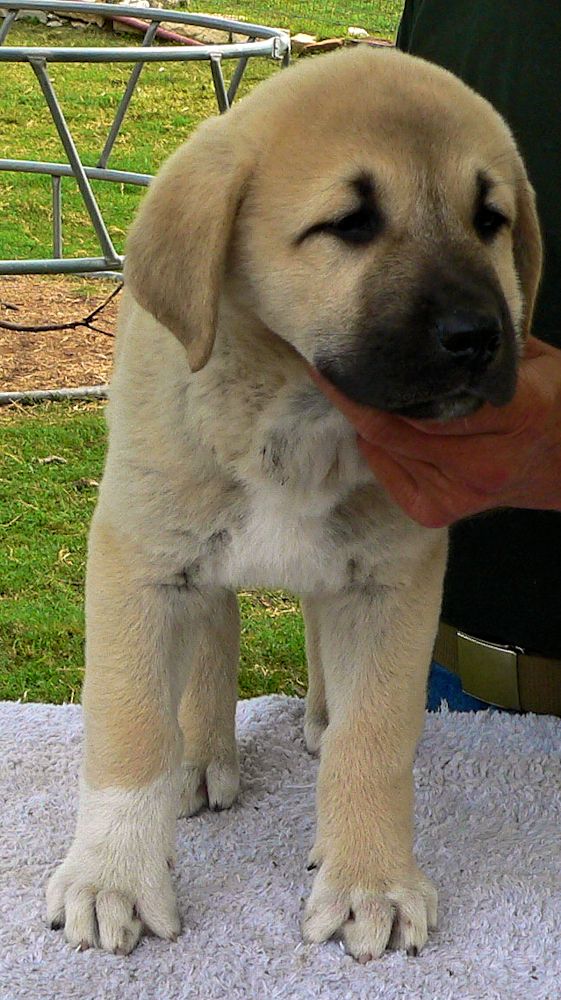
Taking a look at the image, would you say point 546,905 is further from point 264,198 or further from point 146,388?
point 264,198

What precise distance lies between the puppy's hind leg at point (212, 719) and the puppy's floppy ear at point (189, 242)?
0.88 meters

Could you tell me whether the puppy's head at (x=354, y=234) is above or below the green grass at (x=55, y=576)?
above

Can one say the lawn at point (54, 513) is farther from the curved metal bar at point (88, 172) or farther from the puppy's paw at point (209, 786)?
the puppy's paw at point (209, 786)

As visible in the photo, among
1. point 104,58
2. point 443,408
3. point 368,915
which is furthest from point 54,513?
point 443,408

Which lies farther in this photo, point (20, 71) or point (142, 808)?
point (20, 71)

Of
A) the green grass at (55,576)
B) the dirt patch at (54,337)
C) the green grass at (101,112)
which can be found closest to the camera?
the green grass at (55,576)

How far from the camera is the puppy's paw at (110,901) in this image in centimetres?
231

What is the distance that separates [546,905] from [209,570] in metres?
0.97

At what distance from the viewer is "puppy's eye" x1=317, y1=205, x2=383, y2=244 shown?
2.07m

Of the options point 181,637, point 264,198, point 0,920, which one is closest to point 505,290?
point 264,198

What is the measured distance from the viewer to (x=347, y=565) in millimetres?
2354

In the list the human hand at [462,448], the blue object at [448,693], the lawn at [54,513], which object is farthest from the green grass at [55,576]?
the human hand at [462,448]

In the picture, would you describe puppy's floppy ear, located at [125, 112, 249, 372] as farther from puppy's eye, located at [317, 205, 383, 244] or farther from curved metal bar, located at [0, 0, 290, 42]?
curved metal bar, located at [0, 0, 290, 42]

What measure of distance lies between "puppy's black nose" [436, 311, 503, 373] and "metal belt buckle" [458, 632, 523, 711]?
5.13ft
